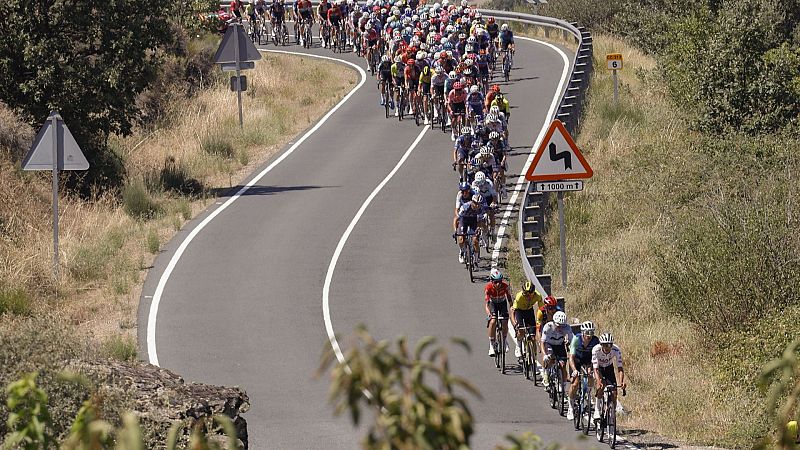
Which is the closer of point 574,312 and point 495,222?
point 574,312

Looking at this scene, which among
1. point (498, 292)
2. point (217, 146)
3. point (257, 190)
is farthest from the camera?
point (217, 146)

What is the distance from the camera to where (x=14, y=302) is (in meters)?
19.6

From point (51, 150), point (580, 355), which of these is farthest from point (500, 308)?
point (51, 150)

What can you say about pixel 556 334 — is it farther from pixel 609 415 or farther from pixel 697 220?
pixel 697 220

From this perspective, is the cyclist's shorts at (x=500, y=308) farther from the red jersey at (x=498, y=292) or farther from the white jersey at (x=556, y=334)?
the white jersey at (x=556, y=334)

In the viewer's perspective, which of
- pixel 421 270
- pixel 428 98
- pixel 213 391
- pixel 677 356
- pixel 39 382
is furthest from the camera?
pixel 428 98

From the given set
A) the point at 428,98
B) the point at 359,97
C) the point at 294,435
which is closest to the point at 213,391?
the point at 294,435

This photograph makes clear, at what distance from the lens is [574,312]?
72.6ft

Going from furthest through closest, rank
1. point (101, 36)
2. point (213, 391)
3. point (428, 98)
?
1. point (428, 98)
2. point (101, 36)
3. point (213, 391)

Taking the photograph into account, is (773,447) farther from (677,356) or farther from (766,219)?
(766,219)

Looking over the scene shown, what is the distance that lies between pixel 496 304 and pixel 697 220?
600 cm

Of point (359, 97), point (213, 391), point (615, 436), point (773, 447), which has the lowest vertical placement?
point (359, 97)

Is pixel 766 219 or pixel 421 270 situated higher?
pixel 766 219

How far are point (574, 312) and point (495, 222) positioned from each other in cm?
491
